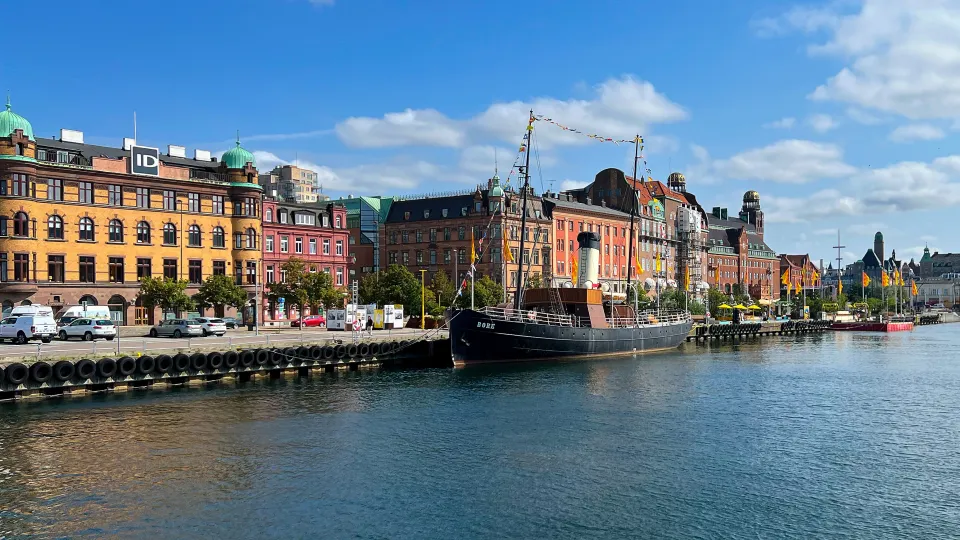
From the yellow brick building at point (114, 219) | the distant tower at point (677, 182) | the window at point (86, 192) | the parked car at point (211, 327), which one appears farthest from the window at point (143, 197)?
the distant tower at point (677, 182)

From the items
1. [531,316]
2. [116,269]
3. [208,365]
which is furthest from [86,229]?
[531,316]

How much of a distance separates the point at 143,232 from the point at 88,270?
6629 millimetres

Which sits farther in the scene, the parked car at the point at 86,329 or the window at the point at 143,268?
the window at the point at 143,268

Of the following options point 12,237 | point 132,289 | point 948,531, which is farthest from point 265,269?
point 948,531

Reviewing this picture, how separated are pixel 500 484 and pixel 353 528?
6.13 meters

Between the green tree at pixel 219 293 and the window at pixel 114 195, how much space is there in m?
11.1

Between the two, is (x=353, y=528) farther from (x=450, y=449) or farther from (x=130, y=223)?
(x=130, y=223)

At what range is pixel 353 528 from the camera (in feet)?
77.5

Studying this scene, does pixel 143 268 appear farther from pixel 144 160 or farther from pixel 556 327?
pixel 556 327

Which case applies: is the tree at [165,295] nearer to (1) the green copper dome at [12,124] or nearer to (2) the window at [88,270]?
(2) the window at [88,270]

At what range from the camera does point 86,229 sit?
3115 inches

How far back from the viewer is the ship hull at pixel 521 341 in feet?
211

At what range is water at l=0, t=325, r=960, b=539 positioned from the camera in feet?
78.9

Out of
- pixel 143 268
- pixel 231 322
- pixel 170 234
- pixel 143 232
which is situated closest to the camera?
pixel 231 322
